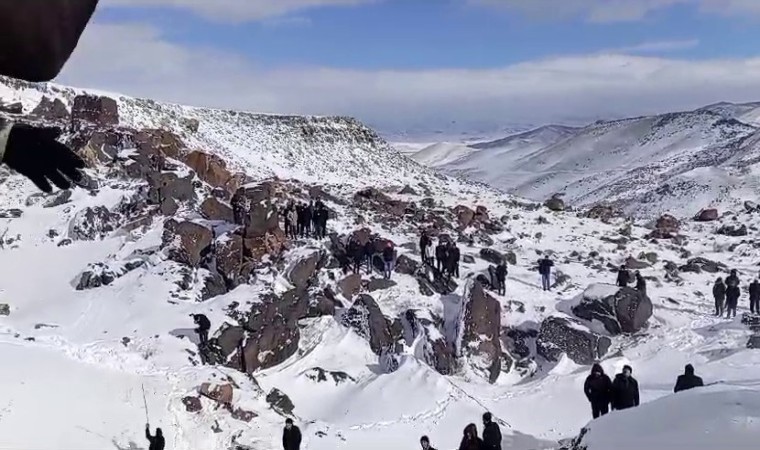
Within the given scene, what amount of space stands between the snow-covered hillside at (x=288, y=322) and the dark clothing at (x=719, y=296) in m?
0.49

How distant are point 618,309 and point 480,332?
3831mm

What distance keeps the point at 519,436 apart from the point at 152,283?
35.8 ft

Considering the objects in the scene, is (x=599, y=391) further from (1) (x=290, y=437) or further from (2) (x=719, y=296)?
(2) (x=719, y=296)

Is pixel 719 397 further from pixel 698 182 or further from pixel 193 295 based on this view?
pixel 698 182

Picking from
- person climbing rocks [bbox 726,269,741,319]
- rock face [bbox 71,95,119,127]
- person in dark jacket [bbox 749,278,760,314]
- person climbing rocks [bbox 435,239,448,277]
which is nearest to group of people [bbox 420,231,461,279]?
person climbing rocks [bbox 435,239,448,277]

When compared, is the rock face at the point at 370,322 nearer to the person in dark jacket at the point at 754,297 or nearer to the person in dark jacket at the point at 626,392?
the person in dark jacket at the point at 626,392

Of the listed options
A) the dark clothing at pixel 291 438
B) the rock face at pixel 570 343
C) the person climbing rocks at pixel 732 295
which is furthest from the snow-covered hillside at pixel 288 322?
the dark clothing at pixel 291 438

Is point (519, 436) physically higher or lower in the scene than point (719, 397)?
lower

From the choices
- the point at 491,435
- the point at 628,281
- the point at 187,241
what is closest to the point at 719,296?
the point at 628,281

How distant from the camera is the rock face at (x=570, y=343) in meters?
18.7

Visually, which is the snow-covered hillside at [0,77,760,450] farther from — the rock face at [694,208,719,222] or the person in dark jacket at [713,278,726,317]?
the rock face at [694,208,719,222]

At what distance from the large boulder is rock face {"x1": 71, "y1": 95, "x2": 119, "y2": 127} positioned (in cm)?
1553

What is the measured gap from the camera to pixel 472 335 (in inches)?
743

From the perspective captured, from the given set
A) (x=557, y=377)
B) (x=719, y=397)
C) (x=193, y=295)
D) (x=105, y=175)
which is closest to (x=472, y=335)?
(x=557, y=377)
